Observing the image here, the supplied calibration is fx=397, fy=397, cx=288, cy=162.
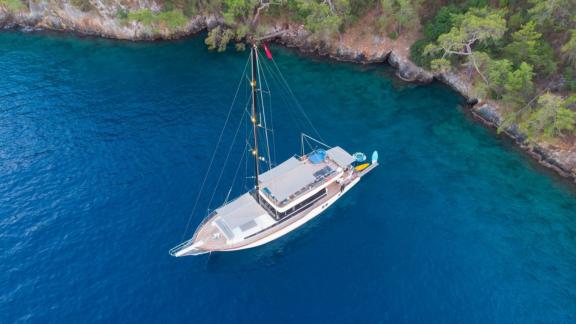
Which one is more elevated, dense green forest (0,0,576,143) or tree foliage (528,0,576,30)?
tree foliage (528,0,576,30)

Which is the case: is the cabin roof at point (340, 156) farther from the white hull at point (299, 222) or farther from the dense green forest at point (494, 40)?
the dense green forest at point (494, 40)

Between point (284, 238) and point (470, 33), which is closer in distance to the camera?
point (284, 238)

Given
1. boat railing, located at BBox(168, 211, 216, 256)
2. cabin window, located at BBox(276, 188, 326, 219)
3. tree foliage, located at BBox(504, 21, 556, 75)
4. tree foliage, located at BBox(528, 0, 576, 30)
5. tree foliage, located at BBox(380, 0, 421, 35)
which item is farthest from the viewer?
tree foliage, located at BBox(380, 0, 421, 35)

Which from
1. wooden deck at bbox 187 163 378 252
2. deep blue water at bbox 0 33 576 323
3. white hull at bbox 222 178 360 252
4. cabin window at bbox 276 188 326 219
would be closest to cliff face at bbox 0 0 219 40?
deep blue water at bbox 0 33 576 323

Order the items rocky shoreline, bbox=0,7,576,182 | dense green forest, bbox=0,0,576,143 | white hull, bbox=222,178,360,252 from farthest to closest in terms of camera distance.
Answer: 1. rocky shoreline, bbox=0,7,576,182
2. dense green forest, bbox=0,0,576,143
3. white hull, bbox=222,178,360,252

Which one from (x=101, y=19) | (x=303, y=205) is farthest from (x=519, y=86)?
(x=101, y=19)

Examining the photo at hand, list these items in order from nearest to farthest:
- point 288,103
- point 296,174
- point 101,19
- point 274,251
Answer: point 274,251 → point 296,174 → point 288,103 → point 101,19

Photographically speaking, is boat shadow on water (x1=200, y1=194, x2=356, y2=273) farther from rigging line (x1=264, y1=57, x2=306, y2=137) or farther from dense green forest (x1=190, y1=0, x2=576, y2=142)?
dense green forest (x1=190, y1=0, x2=576, y2=142)

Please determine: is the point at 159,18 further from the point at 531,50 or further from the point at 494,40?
the point at 531,50
